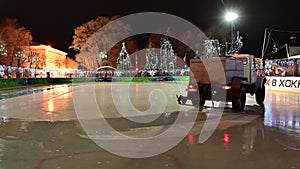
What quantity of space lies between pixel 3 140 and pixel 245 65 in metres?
10.7

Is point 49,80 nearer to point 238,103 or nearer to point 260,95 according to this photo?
point 260,95

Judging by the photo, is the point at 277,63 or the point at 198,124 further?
the point at 277,63

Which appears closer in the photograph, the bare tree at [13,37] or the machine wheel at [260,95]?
the machine wheel at [260,95]

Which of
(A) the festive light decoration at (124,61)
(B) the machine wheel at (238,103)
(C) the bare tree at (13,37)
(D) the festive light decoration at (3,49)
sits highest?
(C) the bare tree at (13,37)

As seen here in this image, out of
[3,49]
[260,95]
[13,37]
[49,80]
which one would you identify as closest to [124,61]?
[49,80]

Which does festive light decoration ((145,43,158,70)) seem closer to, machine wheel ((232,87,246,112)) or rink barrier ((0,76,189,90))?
rink barrier ((0,76,189,90))

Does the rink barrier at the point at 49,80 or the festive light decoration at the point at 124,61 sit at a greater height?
the festive light decoration at the point at 124,61

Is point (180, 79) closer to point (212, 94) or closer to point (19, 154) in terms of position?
point (212, 94)

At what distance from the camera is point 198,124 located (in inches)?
357

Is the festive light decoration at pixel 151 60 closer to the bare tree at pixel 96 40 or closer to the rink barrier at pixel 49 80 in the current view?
the bare tree at pixel 96 40

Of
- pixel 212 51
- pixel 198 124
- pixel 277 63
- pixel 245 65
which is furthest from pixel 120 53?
pixel 198 124

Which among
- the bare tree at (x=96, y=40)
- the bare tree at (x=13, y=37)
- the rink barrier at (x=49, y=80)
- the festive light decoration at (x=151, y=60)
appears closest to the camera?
the rink barrier at (x=49, y=80)

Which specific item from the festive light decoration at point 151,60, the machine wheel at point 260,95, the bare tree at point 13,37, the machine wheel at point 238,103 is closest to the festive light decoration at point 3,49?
the bare tree at point 13,37

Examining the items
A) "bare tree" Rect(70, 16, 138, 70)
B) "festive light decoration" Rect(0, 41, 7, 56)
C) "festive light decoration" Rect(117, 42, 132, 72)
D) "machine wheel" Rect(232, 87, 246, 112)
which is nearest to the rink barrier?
"bare tree" Rect(70, 16, 138, 70)
